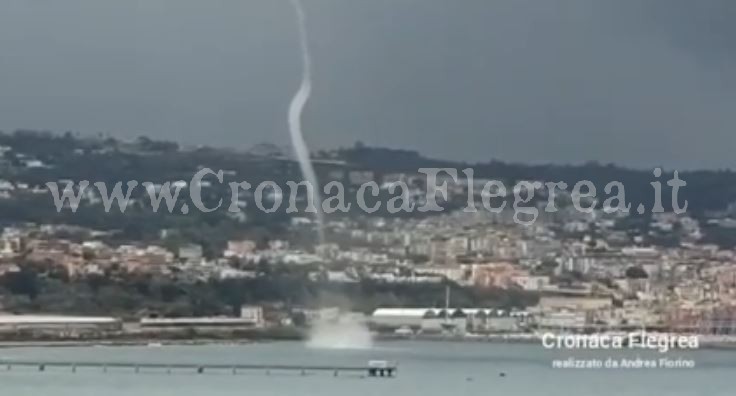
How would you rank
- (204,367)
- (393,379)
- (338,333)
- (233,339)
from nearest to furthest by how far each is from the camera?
(393,379) → (204,367) → (338,333) → (233,339)

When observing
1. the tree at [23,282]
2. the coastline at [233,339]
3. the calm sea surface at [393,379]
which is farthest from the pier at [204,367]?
the tree at [23,282]

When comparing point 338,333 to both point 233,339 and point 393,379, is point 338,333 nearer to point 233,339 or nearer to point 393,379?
point 233,339

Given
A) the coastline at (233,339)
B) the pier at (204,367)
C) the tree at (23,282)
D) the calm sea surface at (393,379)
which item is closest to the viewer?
the calm sea surface at (393,379)

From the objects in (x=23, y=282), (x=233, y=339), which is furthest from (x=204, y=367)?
(x=23, y=282)

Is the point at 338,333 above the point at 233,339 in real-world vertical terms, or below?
above

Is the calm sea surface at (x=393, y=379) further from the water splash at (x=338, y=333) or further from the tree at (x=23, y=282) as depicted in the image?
the tree at (x=23, y=282)
